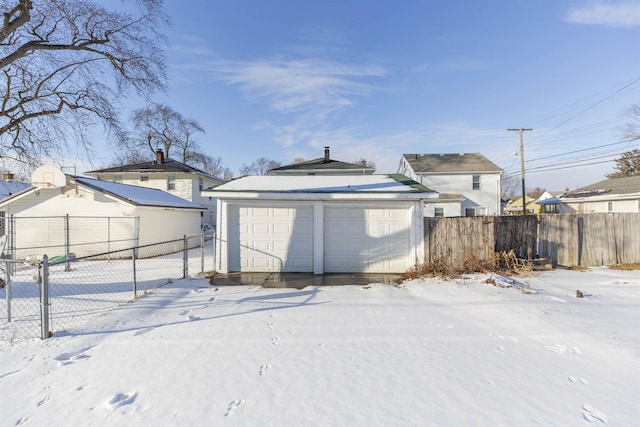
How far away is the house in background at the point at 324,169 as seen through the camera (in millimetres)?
22227

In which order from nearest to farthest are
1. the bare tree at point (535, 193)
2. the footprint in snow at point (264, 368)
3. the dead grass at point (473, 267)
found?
the footprint in snow at point (264, 368)
the dead grass at point (473, 267)
the bare tree at point (535, 193)

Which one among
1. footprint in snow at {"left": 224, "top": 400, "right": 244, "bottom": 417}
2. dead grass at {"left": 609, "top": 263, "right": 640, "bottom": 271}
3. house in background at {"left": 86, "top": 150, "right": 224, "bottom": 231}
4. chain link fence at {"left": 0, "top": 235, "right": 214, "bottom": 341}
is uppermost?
house in background at {"left": 86, "top": 150, "right": 224, "bottom": 231}

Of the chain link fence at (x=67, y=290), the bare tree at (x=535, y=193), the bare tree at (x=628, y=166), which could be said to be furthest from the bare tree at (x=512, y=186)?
the chain link fence at (x=67, y=290)

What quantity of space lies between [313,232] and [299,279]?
58.6 inches

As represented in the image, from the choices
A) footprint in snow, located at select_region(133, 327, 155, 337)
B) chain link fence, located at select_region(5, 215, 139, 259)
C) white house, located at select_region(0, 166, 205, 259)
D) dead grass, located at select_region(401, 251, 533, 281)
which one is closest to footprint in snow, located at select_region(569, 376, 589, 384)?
dead grass, located at select_region(401, 251, 533, 281)

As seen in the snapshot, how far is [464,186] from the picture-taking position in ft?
75.1

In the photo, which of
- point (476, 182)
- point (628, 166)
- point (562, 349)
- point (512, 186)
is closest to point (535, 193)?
point (512, 186)

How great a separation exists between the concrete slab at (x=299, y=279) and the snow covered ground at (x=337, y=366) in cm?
172

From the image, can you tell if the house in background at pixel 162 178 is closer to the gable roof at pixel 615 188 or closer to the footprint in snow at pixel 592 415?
the footprint in snow at pixel 592 415

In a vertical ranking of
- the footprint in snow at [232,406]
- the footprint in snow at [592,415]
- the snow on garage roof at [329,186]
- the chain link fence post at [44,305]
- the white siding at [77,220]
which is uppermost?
the snow on garage roof at [329,186]

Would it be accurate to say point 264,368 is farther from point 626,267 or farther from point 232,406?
point 626,267

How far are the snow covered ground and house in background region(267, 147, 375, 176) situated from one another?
1779 centimetres

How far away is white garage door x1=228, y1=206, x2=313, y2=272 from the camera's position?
26.8ft

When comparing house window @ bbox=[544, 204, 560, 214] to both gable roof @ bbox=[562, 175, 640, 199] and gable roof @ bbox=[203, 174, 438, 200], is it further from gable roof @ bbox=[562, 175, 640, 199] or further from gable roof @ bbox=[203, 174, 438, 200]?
gable roof @ bbox=[203, 174, 438, 200]
